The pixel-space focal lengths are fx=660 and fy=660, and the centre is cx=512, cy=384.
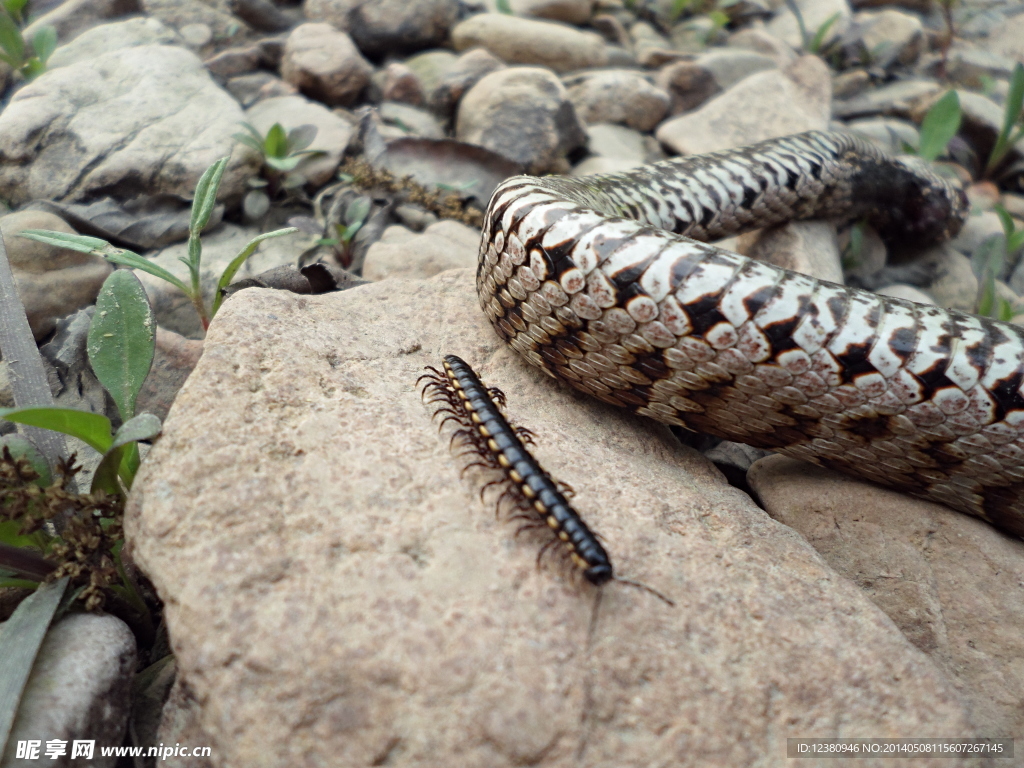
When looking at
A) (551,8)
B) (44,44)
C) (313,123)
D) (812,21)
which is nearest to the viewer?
(44,44)

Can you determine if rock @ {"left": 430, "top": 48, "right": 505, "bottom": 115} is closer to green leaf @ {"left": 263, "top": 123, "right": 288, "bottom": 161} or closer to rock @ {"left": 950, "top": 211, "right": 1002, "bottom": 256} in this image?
green leaf @ {"left": 263, "top": 123, "right": 288, "bottom": 161}

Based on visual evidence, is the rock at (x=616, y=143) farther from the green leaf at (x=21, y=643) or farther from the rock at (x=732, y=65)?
the green leaf at (x=21, y=643)

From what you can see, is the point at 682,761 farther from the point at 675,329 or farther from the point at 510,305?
the point at 510,305

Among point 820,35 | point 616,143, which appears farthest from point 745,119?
point 820,35

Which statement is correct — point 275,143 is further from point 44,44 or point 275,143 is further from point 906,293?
point 906,293

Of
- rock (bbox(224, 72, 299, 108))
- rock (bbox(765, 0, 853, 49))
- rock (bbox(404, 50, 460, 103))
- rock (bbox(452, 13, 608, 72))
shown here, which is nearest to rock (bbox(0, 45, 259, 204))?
rock (bbox(224, 72, 299, 108))

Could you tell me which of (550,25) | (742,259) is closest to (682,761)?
(742,259)
